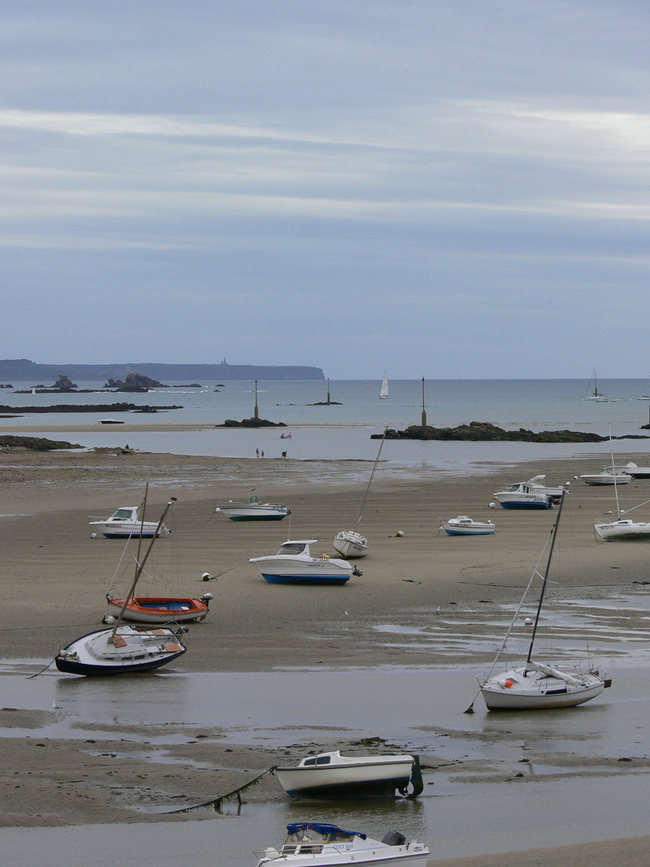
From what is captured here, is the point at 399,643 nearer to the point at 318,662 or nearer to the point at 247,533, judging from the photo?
the point at 318,662

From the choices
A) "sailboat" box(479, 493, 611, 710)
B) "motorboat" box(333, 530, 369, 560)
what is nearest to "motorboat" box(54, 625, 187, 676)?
"sailboat" box(479, 493, 611, 710)

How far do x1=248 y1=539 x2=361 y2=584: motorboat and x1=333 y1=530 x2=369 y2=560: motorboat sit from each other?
152 inches

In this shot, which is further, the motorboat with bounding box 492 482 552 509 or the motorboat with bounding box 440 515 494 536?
the motorboat with bounding box 492 482 552 509

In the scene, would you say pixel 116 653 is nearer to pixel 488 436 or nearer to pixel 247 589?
pixel 247 589

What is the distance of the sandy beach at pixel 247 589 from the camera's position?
1367cm

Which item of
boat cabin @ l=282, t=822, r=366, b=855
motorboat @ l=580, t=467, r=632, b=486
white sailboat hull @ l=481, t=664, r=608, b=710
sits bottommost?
motorboat @ l=580, t=467, r=632, b=486

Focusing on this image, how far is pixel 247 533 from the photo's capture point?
38.3m

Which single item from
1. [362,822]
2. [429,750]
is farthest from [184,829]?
[429,750]

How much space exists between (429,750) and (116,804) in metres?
4.74

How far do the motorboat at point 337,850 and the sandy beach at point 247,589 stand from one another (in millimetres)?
1500

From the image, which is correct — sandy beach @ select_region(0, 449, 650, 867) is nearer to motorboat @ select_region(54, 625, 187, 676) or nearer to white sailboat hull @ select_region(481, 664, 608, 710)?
motorboat @ select_region(54, 625, 187, 676)

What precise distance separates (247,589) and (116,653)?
7964 millimetres

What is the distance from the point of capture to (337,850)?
10.2 m

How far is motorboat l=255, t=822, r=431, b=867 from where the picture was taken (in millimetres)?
9969
